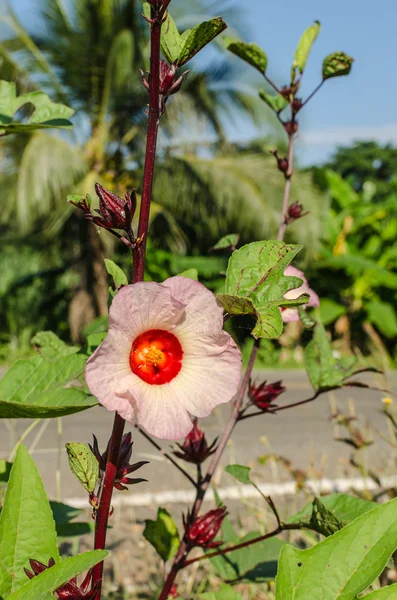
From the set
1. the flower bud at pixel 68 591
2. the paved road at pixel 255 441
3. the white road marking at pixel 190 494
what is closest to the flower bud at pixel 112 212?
the flower bud at pixel 68 591

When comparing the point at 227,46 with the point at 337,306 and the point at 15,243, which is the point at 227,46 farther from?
the point at 15,243

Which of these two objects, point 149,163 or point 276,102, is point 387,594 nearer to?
point 149,163

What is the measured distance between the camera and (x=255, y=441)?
514cm

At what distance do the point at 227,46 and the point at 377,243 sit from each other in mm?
10030

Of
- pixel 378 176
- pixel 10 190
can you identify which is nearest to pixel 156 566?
pixel 10 190

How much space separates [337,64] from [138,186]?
343 inches

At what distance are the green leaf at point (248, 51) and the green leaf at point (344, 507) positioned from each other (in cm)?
63

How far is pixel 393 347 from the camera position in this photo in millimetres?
10977

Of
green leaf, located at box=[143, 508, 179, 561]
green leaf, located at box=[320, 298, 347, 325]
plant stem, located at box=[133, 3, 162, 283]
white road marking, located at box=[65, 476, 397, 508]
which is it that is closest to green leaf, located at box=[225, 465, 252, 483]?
green leaf, located at box=[143, 508, 179, 561]

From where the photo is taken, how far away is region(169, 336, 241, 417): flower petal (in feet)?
2.13

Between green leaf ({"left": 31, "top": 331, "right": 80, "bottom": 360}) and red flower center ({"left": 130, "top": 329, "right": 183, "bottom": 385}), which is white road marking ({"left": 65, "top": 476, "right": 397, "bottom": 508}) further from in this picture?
red flower center ({"left": 130, "top": 329, "right": 183, "bottom": 385})

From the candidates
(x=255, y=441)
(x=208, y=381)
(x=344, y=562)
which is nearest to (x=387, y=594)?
(x=344, y=562)

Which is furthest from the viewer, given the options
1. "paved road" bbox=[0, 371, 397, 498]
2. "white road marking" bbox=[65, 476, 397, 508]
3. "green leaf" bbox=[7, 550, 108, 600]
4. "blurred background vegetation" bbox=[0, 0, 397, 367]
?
"blurred background vegetation" bbox=[0, 0, 397, 367]

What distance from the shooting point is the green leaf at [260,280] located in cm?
62
